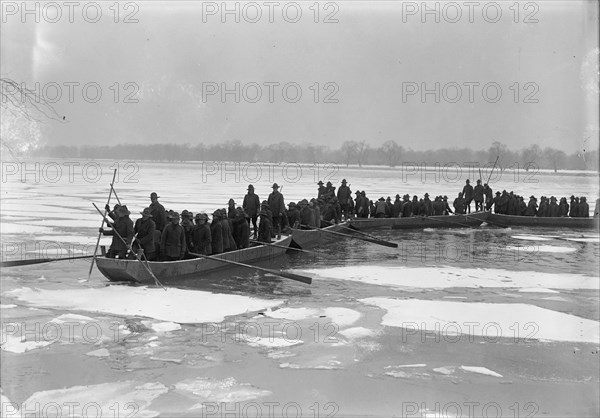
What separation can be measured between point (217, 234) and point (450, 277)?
4.73m

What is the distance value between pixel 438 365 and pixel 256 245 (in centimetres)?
817

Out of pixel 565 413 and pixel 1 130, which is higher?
pixel 1 130

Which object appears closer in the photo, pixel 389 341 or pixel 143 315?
pixel 389 341

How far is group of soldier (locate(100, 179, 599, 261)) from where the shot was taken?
12.4m

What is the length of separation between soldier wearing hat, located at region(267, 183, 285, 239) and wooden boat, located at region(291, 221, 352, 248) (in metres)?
0.57

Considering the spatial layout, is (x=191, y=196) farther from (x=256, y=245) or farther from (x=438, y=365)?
(x=438, y=365)

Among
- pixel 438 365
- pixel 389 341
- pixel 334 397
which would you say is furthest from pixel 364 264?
pixel 334 397

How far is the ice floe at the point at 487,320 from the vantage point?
31.4ft

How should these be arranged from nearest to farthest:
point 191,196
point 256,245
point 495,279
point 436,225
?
1. point 495,279
2. point 256,245
3. point 436,225
4. point 191,196

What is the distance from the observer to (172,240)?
41.7ft

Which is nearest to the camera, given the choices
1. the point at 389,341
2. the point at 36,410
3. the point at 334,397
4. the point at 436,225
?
the point at 36,410

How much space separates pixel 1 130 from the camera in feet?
17.2

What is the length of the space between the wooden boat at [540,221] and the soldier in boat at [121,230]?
59.1ft

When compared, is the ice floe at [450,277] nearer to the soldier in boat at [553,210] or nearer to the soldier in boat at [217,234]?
the soldier in boat at [217,234]
